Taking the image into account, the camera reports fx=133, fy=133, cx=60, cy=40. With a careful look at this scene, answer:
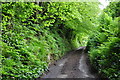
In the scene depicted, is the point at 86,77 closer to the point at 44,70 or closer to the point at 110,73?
the point at 110,73

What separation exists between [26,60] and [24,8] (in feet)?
8.43

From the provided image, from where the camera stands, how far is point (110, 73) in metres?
5.42

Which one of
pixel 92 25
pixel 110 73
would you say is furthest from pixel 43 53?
pixel 92 25

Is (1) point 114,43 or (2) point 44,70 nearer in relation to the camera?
(1) point 114,43

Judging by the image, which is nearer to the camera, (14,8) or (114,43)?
(114,43)

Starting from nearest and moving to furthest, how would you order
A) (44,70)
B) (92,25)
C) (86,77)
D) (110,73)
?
(110,73), (86,77), (44,70), (92,25)

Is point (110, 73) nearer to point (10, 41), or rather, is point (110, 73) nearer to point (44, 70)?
point (44, 70)

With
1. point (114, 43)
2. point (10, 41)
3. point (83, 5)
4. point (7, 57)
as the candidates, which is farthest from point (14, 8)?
point (83, 5)

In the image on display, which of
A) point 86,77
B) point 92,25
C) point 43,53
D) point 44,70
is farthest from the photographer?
point 92,25

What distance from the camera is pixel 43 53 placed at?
8.61m

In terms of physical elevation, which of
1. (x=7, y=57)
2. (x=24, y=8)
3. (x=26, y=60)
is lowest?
(x=26, y=60)

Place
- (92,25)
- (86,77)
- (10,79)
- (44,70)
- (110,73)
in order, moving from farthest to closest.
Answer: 1. (92,25)
2. (44,70)
3. (86,77)
4. (110,73)
5. (10,79)

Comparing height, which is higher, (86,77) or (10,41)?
(10,41)

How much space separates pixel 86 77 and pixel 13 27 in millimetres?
4659
